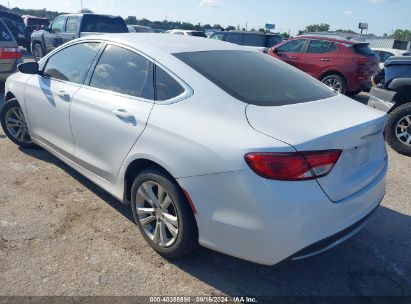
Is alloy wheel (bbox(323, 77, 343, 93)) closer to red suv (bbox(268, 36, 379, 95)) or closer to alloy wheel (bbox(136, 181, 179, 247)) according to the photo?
red suv (bbox(268, 36, 379, 95))

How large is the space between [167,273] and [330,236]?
3.97 feet

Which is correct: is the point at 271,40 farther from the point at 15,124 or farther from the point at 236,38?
the point at 15,124

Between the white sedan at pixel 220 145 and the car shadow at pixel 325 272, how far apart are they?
29 centimetres

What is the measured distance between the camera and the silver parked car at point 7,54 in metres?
7.78

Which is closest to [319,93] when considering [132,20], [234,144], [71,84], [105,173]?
[234,144]

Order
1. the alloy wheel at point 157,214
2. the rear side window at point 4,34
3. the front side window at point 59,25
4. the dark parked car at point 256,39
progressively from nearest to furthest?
the alloy wheel at point 157,214
the rear side window at point 4,34
the front side window at point 59,25
the dark parked car at point 256,39

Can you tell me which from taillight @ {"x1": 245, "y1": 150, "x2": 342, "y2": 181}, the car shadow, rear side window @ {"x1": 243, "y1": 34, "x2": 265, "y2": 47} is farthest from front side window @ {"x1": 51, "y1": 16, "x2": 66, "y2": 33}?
taillight @ {"x1": 245, "y1": 150, "x2": 342, "y2": 181}

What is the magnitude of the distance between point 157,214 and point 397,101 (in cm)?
437

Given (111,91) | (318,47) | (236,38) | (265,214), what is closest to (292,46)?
(318,47)

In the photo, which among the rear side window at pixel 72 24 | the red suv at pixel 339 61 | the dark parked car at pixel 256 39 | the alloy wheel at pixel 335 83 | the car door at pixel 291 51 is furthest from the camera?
the dark parked car at pixel 256 39

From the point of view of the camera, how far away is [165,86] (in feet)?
9.16

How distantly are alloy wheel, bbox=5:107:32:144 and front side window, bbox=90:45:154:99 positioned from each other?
6.10 ft

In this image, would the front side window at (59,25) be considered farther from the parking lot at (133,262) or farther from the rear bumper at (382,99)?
the rear bumper at (382,99)

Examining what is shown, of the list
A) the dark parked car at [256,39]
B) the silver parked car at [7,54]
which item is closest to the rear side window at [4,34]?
the silver parked car at [7,54]
